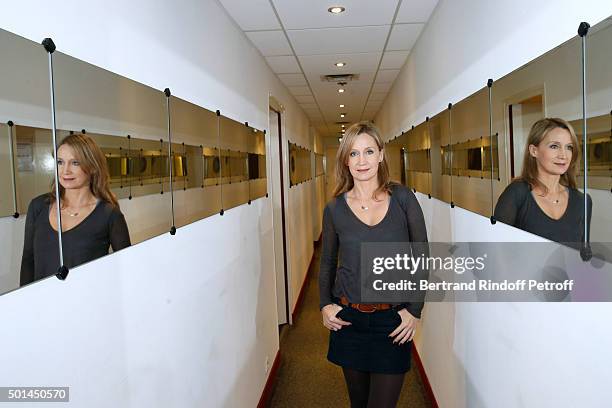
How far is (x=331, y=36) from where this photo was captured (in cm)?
385

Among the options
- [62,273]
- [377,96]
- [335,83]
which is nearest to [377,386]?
[62,273]

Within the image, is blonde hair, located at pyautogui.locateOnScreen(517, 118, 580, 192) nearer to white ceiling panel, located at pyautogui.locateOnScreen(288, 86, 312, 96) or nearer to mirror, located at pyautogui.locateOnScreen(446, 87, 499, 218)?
mirror, located at pyautogui.locateOnScreen(446, 87, 499, 218)

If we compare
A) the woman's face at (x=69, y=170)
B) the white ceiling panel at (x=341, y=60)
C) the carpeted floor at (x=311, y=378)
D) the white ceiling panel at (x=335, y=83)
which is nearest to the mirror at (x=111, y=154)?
the woman's face at (x=69, y=170)

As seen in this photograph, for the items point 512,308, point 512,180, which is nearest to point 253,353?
point 512,308

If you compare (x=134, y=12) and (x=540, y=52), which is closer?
(x=540, y=52)

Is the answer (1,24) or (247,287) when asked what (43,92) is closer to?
(1,24)

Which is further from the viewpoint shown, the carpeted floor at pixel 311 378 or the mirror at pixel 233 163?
the carpeted floor at pixel 311 378

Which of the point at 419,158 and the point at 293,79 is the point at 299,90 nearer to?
the point at 293,79

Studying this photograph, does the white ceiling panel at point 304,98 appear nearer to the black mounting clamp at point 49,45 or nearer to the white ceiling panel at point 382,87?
the white ceiling panel at point 382,87

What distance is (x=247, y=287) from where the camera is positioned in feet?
11.1

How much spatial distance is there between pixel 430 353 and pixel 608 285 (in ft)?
9.10

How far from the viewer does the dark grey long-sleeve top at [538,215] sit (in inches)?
48.0

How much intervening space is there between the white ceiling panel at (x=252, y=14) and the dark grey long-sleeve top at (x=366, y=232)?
145 cm

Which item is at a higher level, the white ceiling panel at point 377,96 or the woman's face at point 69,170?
the white ceiling panel at point 377,96
